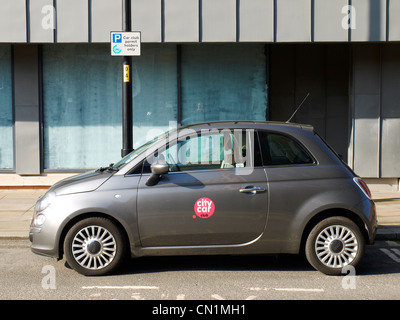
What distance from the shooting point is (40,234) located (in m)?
6.41

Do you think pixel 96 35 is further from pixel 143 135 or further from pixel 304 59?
pixel 304 59

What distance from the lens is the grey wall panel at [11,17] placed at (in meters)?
11.4

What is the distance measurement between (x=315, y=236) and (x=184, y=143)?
180 cm

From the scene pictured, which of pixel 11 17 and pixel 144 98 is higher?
pixel 11 17

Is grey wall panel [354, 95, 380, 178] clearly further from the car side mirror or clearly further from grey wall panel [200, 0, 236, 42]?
the car side mirror

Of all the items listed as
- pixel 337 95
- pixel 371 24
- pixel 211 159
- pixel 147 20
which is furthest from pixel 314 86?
pixel 211 159

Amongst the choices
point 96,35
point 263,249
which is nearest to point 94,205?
point 263,249

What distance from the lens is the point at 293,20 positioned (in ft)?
37.7

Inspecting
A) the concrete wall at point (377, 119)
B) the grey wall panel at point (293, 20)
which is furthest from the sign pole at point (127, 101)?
the concrete wall at point (377, 119)

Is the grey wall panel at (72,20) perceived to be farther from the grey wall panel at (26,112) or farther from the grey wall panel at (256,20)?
the grey wall panel at (256,20)

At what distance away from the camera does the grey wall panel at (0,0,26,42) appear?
11367 millimetres

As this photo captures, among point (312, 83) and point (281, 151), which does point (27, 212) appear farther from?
point (312, 83)

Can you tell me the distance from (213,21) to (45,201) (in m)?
6.29

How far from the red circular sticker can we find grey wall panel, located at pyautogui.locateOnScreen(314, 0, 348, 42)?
636 cm
